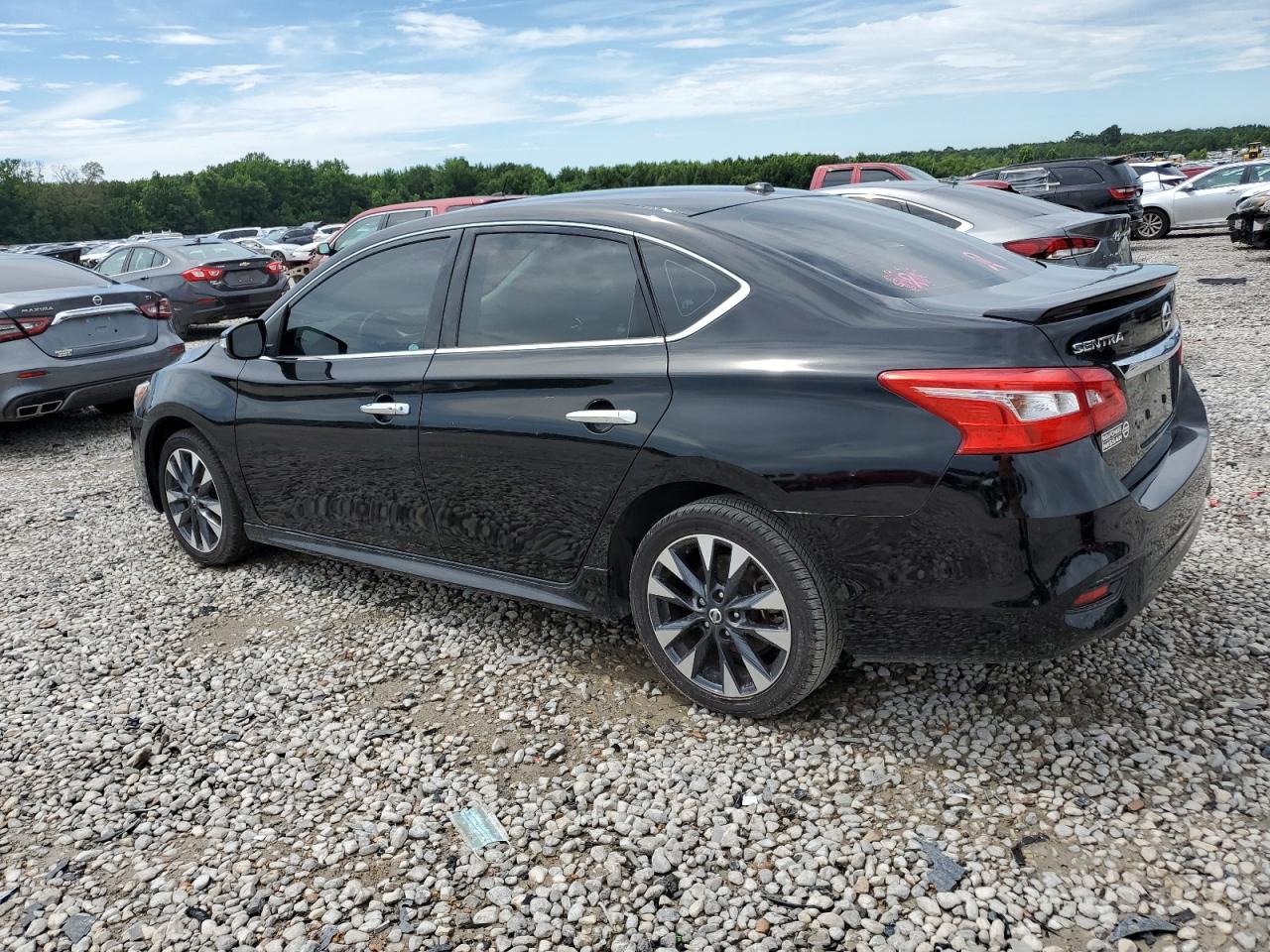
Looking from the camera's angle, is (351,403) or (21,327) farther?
(21,327)

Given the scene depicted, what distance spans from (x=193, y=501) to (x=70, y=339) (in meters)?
4.10

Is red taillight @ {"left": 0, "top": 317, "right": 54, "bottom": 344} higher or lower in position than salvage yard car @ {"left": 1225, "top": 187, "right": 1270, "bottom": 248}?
higher

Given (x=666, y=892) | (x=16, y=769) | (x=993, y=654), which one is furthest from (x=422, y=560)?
(x=993, y=654)

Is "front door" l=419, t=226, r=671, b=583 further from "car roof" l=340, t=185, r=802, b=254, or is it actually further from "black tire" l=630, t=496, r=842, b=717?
"black tire" l=630, t=496, r=842, b=717

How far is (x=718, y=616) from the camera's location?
3.28 m

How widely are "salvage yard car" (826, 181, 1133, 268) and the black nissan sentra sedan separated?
4.39m

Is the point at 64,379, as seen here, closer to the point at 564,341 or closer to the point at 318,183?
the point at 564,341

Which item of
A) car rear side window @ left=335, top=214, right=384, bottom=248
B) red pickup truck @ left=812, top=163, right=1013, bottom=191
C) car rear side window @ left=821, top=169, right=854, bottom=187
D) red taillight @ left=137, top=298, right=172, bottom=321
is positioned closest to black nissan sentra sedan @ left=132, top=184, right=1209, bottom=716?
red taillight @ left=137, top=298, right=172, bottom=321

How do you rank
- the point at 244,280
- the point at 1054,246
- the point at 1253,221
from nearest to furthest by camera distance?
the point at 1054,246, the point at 244,280, the point at 1253,221

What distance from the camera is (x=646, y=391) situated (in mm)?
3279

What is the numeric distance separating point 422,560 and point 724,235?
5.84ft

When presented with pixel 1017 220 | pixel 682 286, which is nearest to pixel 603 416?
pixel 682 286

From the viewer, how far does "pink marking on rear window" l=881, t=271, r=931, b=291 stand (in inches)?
128

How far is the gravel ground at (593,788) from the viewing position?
2.55 meters
